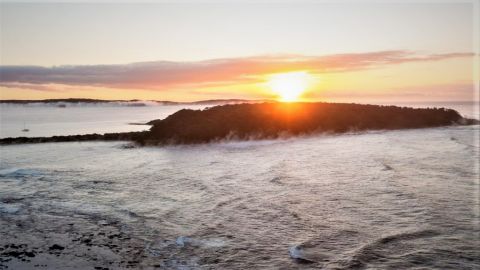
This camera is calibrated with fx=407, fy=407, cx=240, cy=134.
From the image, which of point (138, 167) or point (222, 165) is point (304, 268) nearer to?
point (222, 165)

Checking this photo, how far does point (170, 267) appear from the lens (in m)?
7.05

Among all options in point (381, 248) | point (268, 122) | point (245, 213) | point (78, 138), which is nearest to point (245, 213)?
point (245, 213)

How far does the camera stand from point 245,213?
34.0 ft

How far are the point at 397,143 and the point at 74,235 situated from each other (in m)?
22.0

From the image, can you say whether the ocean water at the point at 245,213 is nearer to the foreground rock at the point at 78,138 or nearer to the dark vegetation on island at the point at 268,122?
the dark vegetation on island at the point at 268,122

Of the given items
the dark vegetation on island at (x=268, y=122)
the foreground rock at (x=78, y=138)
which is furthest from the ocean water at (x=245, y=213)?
the foreground rock at (x=78, y=138)

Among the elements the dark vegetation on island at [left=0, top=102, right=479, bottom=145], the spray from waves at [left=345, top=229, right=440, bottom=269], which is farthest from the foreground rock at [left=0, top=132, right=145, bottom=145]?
the spray from waves at [left=345, top=229, right=440, bottom=269]

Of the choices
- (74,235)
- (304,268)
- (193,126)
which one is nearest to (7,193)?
(74,235)

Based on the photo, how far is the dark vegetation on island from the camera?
30.4 meters

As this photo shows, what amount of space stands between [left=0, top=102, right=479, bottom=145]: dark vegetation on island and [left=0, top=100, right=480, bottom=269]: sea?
10524 millimetres

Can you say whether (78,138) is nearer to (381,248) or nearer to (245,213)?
(245,213)

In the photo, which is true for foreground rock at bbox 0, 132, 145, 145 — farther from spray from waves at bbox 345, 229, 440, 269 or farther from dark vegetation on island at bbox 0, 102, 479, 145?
spray from waves at bbox 345, 229, 440, 269

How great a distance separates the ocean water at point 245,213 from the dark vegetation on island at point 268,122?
34.7 feet

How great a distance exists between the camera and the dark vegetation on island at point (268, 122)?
30359 mm
